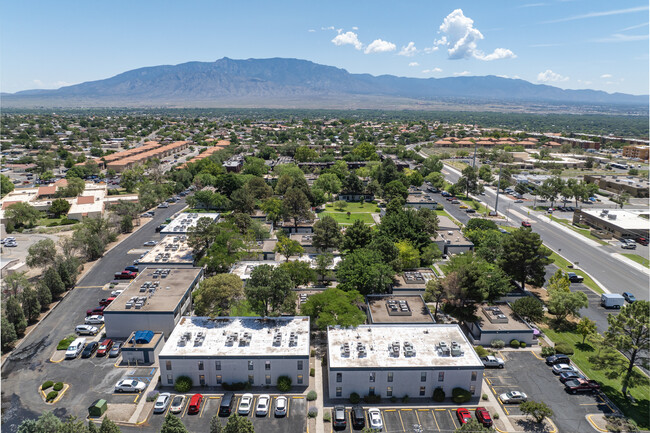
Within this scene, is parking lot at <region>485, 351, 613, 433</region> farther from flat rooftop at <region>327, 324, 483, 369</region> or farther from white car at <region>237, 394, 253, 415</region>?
white car at <region>237, 394, 253, 415</region>

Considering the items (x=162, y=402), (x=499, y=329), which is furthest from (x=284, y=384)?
(x=499, y=329)

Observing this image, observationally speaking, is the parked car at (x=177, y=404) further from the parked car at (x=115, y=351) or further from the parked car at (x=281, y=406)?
the parked car at (x=115, y=351)

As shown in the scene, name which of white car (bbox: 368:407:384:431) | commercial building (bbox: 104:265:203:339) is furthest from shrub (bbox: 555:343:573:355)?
commercial building (bbox: 104:265:203:339)

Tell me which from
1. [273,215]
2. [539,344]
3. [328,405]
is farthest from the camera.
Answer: [273,215]

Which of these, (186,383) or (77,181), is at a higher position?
(77,181)

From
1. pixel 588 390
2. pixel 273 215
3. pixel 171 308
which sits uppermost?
pixel 273 215

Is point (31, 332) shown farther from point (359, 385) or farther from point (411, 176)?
point (411, 176)

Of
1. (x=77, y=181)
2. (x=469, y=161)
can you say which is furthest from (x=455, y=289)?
(x=469, y=161)
